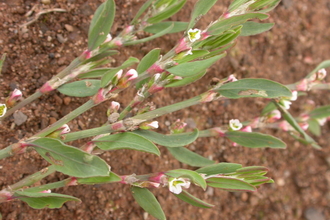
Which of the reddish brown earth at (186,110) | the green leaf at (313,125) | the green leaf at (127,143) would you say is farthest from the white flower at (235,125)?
the green leaf at (313,125)

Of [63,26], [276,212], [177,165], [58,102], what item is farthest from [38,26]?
[276,212]

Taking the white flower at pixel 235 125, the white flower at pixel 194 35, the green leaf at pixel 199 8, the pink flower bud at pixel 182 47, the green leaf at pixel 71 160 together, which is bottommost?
the white flower at pixel 235 125

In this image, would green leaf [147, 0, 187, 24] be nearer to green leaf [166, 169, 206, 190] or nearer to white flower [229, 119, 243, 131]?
white flower [229, 119, 243, 131]

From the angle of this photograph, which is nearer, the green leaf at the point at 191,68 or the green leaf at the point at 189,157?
the green leaf at the point at 191,68

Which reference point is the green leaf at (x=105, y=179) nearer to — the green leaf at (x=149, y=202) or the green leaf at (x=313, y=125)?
the green leaf at (x=149, y=202)

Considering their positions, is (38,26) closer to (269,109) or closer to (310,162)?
(269,109)

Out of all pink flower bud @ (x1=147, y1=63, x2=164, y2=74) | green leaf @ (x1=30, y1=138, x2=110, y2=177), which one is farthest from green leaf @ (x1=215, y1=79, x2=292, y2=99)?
green leaf @ (x1=30, y1=138, x2=110, y2=177)

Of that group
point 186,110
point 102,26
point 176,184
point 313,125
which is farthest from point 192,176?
point 313,125

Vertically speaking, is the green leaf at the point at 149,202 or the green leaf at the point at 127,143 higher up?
the green leaf at the point at 127,143
